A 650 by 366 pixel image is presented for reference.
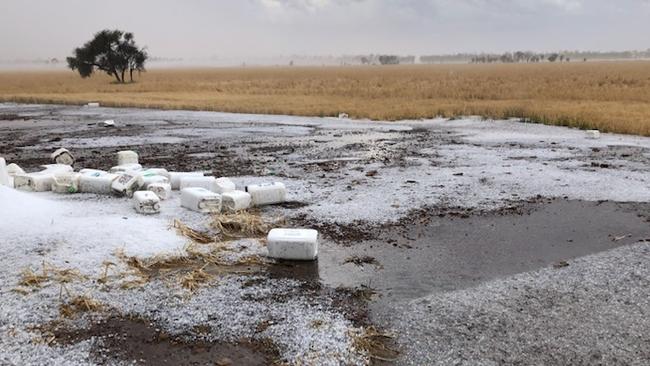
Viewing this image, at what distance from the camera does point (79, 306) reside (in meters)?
5.17

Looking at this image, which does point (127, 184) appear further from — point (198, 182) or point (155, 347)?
→ point (155, 347)

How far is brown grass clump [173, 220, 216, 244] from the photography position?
7.04 m

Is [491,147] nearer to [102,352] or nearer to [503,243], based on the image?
[503,243]

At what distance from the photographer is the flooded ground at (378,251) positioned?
4.61 metres

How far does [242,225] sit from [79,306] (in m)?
2.68

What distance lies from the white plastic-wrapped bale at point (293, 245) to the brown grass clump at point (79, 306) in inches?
77.3

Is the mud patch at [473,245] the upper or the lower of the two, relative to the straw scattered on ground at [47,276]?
lower

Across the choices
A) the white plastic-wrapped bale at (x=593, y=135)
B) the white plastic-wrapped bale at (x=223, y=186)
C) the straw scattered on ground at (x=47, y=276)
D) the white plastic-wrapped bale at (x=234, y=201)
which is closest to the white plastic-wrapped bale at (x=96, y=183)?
the white plastic-wrapped bale at (x=223, y=186)

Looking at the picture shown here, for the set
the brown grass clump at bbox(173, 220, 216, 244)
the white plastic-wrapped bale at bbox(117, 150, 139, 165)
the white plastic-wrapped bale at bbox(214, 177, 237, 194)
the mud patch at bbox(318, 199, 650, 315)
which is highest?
the white plastic-wrapped bale at bbox(117, 150, 139, 165)

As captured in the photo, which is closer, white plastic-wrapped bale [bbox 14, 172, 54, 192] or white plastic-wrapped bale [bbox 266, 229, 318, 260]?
white plastic-wrapped bale [bbox 266, 229, 318, 260]

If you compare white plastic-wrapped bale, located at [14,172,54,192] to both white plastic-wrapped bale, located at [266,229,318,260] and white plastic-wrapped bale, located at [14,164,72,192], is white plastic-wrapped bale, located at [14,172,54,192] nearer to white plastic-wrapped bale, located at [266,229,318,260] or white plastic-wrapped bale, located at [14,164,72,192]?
white plastic-wrapped bale, located at [14,164,72,192]

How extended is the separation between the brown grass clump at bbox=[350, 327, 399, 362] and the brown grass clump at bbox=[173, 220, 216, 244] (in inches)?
114

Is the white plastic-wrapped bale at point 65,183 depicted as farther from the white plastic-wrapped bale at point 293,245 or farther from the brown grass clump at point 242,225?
the white plastic-wrapped bale at point 293,245

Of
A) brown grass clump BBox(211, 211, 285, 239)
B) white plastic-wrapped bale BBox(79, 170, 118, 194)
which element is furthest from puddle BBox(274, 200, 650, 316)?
white plastic-wrapped bale BBox(79, 170, 118, 194)
